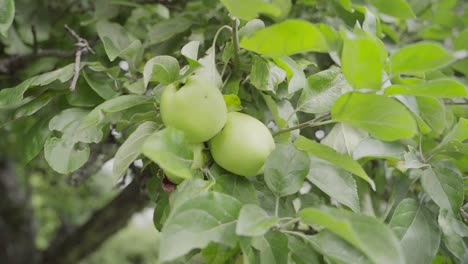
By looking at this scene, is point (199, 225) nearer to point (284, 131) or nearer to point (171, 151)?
point (171, 151)

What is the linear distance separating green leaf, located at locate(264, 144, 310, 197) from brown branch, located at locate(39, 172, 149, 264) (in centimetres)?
63

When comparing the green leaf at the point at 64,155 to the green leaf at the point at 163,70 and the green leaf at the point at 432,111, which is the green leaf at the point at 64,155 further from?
the green leaf at the point at 432,111

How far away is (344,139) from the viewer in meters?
0.60

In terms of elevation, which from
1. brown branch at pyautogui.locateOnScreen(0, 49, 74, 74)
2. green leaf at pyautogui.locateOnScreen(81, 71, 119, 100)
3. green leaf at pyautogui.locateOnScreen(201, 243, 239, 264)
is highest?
green leaf at pyautogui.locateOnScreen(81, 71, 119, 100)

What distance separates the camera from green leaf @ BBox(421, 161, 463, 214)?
0.58 metres

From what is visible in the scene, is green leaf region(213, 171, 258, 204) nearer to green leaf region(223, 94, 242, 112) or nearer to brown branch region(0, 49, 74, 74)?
green leaf region(223, 94, 242, 112)

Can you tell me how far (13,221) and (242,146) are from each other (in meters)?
1.94

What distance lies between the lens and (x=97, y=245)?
1674 mm

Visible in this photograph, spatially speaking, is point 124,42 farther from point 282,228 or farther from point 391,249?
point 391,249

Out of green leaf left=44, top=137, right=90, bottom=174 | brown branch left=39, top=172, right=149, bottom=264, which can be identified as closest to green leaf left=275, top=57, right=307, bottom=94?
green leaf left=44, top=137, right=90, bottom=174

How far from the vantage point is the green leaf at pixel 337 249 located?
1.45 feet

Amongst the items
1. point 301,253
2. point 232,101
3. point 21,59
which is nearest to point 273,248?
point 301,253

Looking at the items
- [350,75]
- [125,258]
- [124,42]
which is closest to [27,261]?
[124,42]

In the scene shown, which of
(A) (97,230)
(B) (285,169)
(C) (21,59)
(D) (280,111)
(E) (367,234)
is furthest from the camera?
(A) (97,230)
